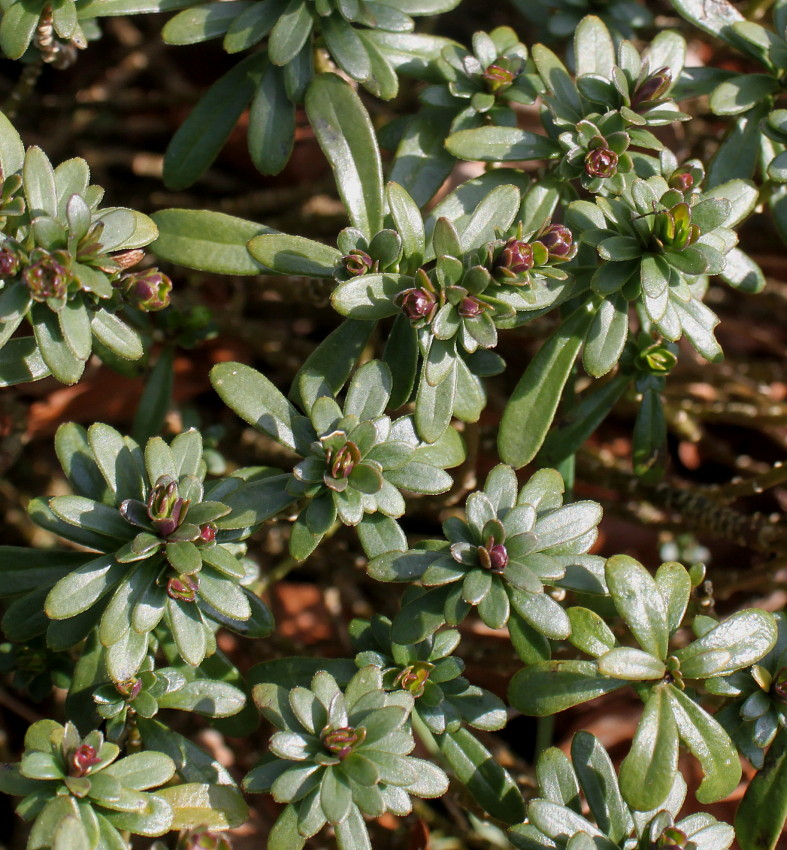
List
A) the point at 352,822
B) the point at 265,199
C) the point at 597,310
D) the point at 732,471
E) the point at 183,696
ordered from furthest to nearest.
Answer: the point at 732,471
the point at 265,199
the point at 597,310
the point at 183,696
the point at 352,822

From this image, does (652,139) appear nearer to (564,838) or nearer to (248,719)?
(564,838)

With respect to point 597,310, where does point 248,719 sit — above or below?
below

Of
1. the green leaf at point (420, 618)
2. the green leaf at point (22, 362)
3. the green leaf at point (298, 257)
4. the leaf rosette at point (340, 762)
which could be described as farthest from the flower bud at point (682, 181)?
the green leaf at point (22, 362)

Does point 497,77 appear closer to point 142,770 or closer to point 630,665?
point 630,665

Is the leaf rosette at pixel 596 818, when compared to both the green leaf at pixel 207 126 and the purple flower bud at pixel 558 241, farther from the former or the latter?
the green leaf at pixel 207 126

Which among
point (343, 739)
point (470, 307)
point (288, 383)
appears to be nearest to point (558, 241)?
point (470, 307)

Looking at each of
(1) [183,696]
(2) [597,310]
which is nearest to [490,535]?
(2) [597,310]

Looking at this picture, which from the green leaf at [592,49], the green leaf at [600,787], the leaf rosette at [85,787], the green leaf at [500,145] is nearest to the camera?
the leaf rosette at [85,787]
